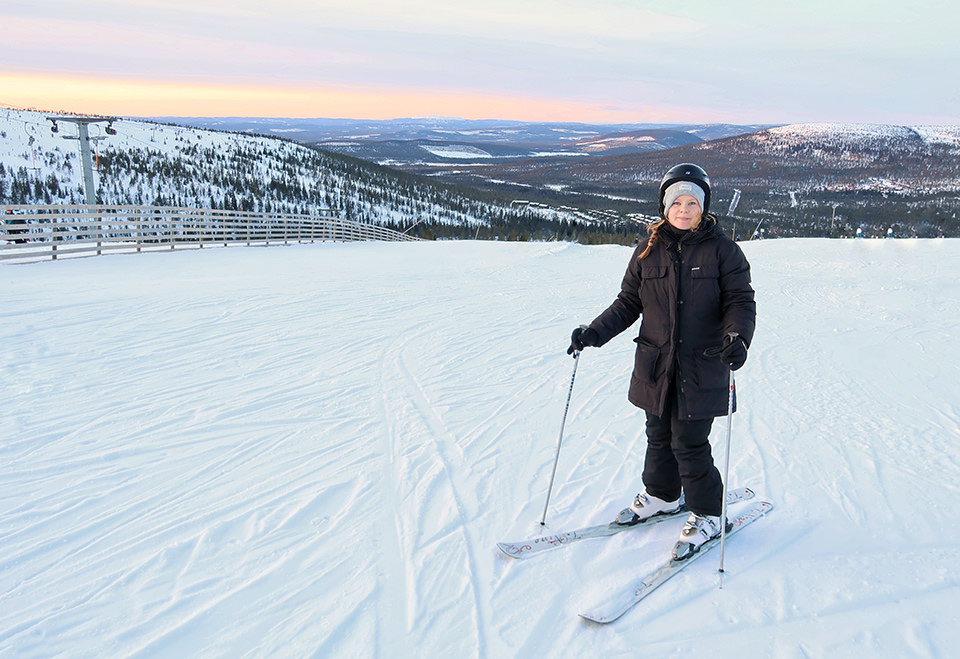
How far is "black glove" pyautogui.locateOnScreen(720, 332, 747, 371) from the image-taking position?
2.54 meters

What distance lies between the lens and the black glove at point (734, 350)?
8.34 feet

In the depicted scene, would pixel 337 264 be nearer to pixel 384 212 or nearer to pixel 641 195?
pixel 384 212

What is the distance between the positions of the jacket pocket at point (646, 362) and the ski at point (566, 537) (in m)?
0.82

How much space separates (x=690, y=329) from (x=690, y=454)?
24.6 inches

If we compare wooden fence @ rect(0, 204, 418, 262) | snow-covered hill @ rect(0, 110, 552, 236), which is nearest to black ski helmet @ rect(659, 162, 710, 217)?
wooden fence @ rect(0, 204, 418, 262)

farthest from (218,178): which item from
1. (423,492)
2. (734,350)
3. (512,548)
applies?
(734,350)

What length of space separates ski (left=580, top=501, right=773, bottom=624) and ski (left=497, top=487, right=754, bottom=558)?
0.28m

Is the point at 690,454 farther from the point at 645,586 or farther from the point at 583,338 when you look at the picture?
the point at 583,338

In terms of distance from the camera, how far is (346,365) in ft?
19.9

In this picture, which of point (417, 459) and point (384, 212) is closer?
point (417, 459)

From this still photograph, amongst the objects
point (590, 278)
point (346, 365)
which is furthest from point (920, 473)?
point (590, 278)

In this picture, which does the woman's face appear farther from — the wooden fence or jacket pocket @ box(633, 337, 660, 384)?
the wooden fence

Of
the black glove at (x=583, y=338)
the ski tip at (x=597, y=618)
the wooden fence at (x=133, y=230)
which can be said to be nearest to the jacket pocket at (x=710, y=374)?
the black glove at (x=583, y=338)

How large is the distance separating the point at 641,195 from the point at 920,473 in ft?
399
